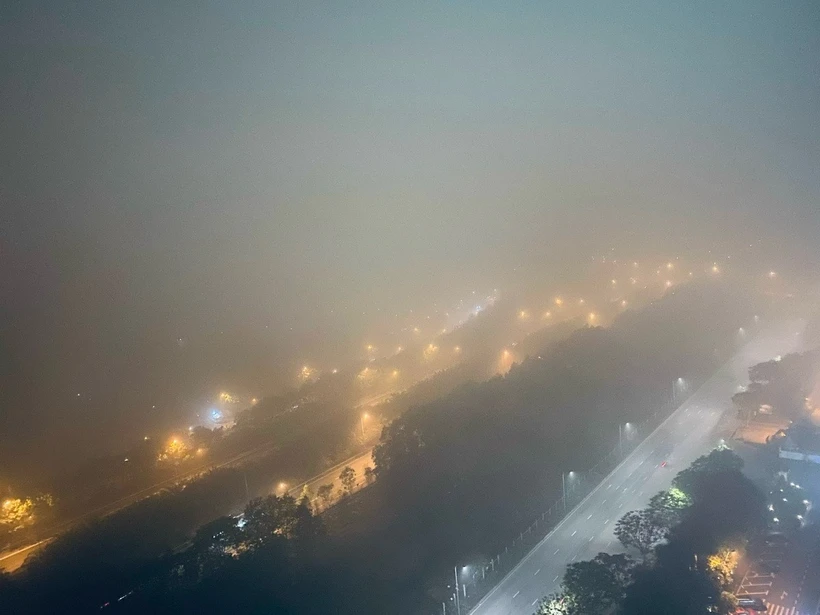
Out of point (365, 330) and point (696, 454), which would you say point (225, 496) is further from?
point (365, 330)

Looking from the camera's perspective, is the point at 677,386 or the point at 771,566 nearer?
the point at 771,566

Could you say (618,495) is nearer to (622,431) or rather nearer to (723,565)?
(723,565)

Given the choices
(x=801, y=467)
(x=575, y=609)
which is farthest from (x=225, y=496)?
(x=801, y=467)

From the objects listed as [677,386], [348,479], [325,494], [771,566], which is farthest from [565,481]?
[677,386]

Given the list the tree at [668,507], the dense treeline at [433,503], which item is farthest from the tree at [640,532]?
the dense treeline at [433,503]

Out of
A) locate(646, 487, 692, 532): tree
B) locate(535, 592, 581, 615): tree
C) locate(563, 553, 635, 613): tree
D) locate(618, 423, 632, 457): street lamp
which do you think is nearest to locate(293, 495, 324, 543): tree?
locate(535, 592, 581, 615): tree

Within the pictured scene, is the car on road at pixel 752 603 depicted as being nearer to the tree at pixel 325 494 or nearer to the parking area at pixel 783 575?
the parking area at pixel 783 575

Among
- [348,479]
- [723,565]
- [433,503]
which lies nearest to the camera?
[723,565]
